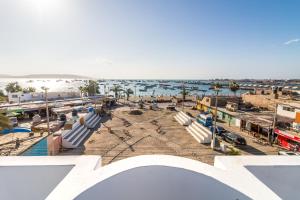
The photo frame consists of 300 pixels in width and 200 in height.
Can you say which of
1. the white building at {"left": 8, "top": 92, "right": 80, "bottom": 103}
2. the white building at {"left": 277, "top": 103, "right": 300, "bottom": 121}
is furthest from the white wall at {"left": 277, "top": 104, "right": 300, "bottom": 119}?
the white building at {"left": 8, "top": 92, "right": 80, "bottom": 103}

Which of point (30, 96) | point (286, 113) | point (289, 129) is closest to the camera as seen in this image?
point (289, 129)

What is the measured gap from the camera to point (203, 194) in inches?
126

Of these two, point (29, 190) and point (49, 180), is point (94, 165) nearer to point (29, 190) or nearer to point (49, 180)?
point (49, 180)

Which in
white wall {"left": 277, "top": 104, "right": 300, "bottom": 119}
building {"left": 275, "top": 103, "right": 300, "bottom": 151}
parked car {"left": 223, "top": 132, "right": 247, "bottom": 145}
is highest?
white wall {"left": 277, "top": 104, "right": 300, "bottom": 119}

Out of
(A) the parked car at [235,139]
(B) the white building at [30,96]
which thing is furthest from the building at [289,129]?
(B) the white building at [30,96]

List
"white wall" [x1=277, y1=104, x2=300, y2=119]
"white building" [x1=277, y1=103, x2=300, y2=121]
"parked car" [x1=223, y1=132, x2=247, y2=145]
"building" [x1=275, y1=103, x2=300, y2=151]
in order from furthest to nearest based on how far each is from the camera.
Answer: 1. "white wall" [x1=277, y1=104, x2=300, y2=119]
2. "white building" [x1=277, y1=103, x2=300, y2=121]
3. "parked car" [x1=223, y1=132, x2=247, y2=145]
4. "building" [x1=275, y1=103, x2=300, y2=151]

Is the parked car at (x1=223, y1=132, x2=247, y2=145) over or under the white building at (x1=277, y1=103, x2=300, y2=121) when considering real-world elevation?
under

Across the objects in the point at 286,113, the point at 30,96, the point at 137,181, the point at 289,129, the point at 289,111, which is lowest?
the point at 289,129

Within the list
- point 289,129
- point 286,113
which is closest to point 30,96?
point 289,129

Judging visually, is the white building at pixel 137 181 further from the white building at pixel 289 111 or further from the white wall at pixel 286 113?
the white wall at pixel 286 113

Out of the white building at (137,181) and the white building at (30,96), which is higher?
the white building at (137,181)

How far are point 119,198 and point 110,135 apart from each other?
793 inches

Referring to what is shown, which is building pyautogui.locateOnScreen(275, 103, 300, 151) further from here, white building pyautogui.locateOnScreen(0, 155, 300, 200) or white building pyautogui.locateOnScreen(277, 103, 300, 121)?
white building pyautogui.locateOnScreen(0, 155, 300, 200)

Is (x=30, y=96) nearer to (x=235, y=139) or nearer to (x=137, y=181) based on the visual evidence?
(x=235, y=139)
